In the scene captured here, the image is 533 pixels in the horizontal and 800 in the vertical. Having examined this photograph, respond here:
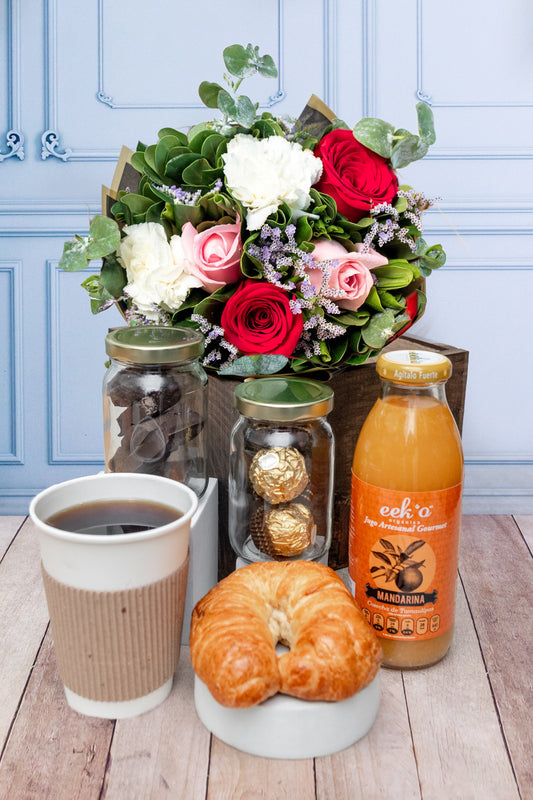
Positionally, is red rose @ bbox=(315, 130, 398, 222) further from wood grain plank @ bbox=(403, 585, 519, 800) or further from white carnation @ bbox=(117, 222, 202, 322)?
wood grain plank @ bbox=(403, 585, 519, 800)

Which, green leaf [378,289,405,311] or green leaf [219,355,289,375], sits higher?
green leaf [378,289,405,311]

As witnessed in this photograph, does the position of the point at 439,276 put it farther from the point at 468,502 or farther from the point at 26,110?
the point at 26,110

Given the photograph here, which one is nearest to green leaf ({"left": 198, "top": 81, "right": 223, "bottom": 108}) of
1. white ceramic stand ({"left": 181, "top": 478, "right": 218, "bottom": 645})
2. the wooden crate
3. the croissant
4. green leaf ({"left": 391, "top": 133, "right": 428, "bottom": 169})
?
green leaf ({"left": 391, "top": 133, "right": 428, "bottom": 169})

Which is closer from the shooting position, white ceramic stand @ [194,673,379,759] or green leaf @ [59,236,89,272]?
white ceramic stand @ [194,673,379,759]

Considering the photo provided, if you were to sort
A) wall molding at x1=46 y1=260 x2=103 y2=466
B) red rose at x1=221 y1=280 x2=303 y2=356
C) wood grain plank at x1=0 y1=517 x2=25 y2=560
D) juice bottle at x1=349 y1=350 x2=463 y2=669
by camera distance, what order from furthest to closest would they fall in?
wall molding at x1=46 y1=260 x2=103 y2=466 → wood grain plank at x1=0 y1=517 x2=25 y2=560 → red rose at x1=221 y1=280 x2=303 y2=356 → juice bottle at x1=349 y1=350 x2=463 y2=669

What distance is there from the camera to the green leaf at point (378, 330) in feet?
2.69

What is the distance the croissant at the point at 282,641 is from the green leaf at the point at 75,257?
370 millimetres

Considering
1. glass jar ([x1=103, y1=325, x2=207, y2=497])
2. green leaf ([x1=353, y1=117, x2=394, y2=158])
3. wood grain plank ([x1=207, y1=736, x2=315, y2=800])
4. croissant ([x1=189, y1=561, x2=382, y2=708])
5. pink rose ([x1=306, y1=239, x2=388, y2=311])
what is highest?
green leaf ([x1=353, y1=117, x2=394, y2=158])

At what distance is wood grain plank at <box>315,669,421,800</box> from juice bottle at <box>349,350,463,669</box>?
9 cm

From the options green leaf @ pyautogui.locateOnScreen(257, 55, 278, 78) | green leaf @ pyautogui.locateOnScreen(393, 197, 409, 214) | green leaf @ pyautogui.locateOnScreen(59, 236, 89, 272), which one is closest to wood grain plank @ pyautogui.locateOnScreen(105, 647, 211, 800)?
green leaf @ pyautogui.locateOnScreen(59, 236, 89, 272)

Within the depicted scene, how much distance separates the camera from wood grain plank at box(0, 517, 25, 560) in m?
1.08

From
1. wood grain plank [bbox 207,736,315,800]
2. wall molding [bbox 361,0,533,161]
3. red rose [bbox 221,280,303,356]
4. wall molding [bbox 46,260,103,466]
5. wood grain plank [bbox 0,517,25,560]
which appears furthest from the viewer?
wall molding [bbox 46,260,103,466]

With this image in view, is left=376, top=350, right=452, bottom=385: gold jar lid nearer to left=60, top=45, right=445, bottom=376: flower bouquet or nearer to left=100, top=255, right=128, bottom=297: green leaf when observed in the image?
left=60, top=45, right=445, bottom=376: flower bouquet

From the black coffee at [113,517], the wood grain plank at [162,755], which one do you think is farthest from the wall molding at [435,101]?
the wood grain plank at [162,755]
